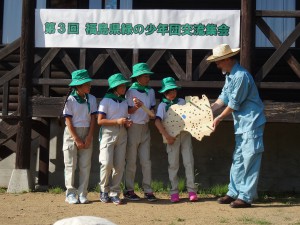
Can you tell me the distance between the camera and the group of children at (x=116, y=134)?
752cm

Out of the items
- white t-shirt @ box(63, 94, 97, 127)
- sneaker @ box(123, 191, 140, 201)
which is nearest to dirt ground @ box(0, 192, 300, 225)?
sneaker @ box(123, 191, 140, 201)

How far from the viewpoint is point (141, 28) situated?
27.5 ft

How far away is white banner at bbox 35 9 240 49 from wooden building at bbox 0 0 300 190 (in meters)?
0.16

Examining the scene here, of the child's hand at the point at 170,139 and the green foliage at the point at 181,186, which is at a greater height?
the child's hand at the point at 170,139

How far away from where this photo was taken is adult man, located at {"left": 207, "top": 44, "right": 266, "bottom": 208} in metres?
7.17

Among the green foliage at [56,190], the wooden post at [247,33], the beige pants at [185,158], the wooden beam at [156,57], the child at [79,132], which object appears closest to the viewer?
the child at [79,132]


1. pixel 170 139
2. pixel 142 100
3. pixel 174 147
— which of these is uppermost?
pixel 142 100

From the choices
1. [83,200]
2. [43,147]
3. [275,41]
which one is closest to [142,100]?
[83,200]

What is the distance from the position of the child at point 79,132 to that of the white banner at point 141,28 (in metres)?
1.05

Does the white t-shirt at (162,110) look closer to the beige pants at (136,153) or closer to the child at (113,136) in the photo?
the beige pants at (136,153)

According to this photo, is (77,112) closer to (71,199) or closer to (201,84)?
(71,199)

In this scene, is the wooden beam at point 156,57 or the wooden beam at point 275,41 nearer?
the wooden beam at point 275,41

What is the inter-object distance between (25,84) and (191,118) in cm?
271

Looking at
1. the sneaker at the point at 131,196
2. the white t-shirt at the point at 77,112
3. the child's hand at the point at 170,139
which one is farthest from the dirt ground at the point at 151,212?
the white t-shirt at the point at 77,112
